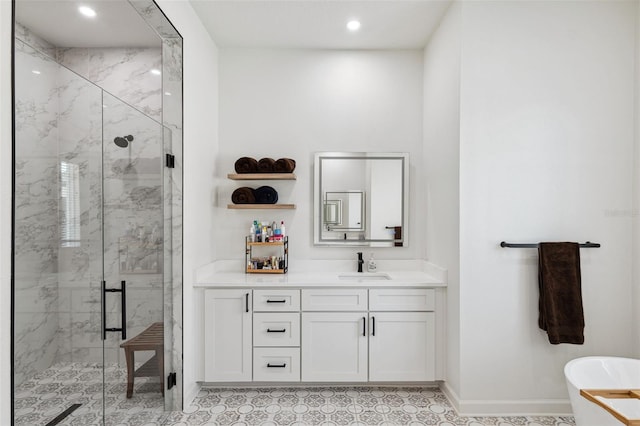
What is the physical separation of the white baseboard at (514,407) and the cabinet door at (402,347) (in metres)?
0.33

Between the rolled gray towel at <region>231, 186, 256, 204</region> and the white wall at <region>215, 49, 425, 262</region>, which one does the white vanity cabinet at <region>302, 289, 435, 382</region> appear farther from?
the rolled gray towel at <region>231, 186, 256, 204</region>

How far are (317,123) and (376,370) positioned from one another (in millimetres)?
2082

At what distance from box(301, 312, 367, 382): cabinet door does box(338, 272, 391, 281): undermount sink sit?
1.04 ft

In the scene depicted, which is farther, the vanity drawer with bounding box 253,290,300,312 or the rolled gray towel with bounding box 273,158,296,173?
the rolled gray towel with bounding box 273,158,296,173

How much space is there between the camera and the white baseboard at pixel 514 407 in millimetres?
2504

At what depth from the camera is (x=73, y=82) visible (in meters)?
1.63

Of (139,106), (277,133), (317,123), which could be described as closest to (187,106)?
(139,106)

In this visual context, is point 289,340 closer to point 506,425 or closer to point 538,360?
point 506,425

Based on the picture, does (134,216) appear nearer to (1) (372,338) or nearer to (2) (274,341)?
(2) (274,341)

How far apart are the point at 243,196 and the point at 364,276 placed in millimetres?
1213

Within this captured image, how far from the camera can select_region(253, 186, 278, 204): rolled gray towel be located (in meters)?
3.20

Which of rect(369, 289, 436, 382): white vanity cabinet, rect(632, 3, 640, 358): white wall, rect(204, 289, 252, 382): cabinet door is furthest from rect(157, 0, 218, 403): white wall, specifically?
rect(632, 3, 640, 358): white wall

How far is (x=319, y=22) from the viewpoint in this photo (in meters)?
2.89

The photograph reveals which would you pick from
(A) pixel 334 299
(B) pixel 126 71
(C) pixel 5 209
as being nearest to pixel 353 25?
(B) pixel 126 71
